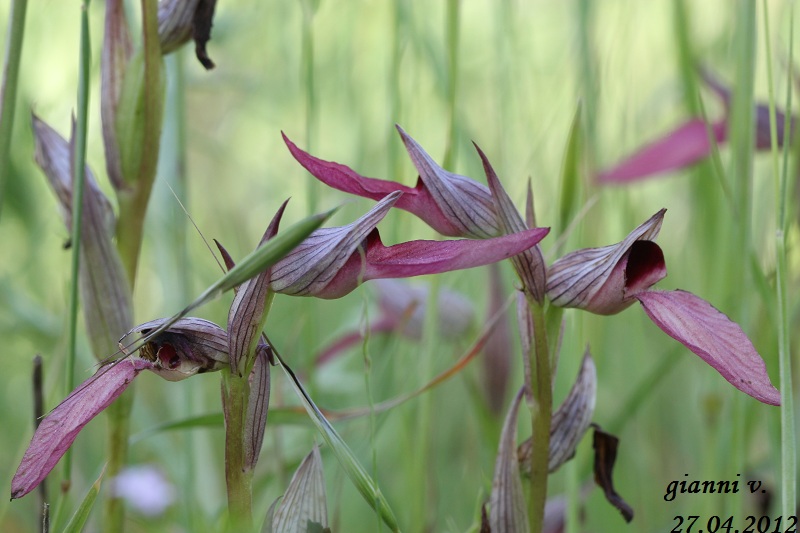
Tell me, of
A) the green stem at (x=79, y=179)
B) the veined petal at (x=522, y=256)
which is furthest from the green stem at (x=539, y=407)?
the green stem at (x=79, y=179)

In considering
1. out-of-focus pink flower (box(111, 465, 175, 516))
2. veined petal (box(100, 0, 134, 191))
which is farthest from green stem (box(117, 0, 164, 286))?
out-of-focus pink flower (box(111, 465, 175, 516))

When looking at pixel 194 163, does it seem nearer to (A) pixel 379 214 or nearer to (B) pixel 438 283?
(B) pixel 438 283

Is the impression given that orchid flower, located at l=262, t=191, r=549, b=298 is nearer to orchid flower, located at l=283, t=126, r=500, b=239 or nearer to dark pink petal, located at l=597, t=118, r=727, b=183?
orchid flower, located at l=283, t=126, r=500, b=239

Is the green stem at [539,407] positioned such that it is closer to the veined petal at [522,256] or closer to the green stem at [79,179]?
the veined petal at [522,256]

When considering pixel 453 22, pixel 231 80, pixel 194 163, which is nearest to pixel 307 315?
pixel 453 22

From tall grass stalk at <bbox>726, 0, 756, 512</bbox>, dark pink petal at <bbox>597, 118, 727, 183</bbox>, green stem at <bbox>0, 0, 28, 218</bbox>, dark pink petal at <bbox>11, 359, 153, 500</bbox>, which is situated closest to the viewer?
dark pink petal at <bbox>11, 359, 153, 500</bbox>

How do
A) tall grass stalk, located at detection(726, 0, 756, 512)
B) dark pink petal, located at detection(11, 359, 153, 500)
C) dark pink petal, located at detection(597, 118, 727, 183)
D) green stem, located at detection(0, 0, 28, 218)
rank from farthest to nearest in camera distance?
dark pink petal, located at detection(597, 118, 727, 183) → tall grass stalk, located at detection(726, 0, 756, 512) → green stem, located at detection(0, 0, 28, 218) → dark pink petal, located at detection(11, 359, 153, 500)

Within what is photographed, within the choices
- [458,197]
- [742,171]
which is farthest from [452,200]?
[742,171]
